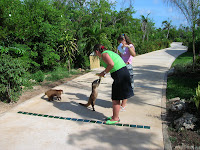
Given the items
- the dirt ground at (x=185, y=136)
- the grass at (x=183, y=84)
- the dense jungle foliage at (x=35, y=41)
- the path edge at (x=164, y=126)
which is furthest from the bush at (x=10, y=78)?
the grass at (x=183, y=84)

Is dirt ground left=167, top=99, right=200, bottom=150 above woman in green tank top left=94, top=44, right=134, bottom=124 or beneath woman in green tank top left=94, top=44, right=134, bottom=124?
beneath

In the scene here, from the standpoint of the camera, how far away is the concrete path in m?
3.20

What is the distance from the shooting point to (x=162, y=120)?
413 cm

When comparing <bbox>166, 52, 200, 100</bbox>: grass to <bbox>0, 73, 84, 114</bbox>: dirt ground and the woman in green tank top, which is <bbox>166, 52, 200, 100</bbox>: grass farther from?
<bbox>0, 73, 84, 114</bbox>: dirt ground

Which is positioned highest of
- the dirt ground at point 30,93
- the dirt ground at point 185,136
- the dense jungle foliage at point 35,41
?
the dense jungle foliage at point 35,41

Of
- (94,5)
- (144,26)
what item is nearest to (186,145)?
(94,5)

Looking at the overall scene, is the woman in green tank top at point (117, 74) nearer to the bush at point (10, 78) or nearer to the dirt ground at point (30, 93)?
the bush at point (10, 78)

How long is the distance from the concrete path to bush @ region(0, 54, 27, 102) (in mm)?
449

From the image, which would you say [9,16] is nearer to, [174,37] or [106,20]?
[106,20]

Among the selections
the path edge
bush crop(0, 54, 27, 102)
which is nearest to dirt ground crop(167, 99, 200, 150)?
the path edge

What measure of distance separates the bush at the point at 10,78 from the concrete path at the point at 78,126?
45 centimetres

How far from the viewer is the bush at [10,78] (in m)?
4.75

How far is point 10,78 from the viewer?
488cm

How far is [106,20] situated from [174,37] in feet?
183
